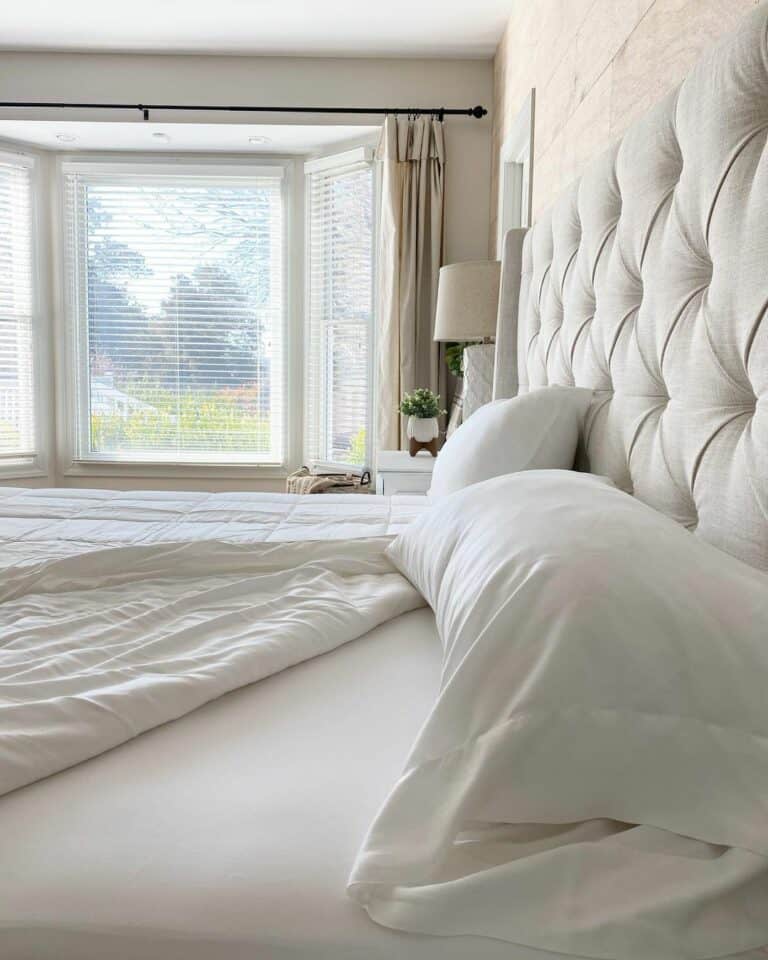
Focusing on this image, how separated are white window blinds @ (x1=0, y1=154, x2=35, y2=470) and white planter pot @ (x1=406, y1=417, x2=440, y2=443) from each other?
2532 mm

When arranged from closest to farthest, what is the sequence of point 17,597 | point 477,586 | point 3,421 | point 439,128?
1. point 477,586
2. point 17,597
3. point 439,128
4. point 3,421

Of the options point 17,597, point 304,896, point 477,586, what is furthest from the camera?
point 17,597

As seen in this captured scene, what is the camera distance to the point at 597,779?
2.00 feet

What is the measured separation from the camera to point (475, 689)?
2.14 feet

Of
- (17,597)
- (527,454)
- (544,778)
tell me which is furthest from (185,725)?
(527,454)

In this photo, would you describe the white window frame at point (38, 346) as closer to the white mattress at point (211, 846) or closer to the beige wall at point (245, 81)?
the beige wall at point (245, 81)

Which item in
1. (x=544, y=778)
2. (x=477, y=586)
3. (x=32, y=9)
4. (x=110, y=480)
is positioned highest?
(x=32, y=9)

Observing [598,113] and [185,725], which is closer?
[185,725]

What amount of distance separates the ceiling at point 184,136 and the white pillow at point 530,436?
3023 millimetres

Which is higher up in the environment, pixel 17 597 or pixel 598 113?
pixel 598 113

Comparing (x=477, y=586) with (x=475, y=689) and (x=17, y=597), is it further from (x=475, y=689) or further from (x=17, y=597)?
(x=17, y=597)

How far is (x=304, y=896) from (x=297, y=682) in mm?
385

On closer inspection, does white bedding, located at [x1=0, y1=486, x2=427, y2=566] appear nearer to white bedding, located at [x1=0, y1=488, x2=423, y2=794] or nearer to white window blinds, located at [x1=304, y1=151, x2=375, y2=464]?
white bedding, located at [x1=0, y1=488, x2=423, y2=794]

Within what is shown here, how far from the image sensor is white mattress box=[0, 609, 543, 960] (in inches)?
22.1
